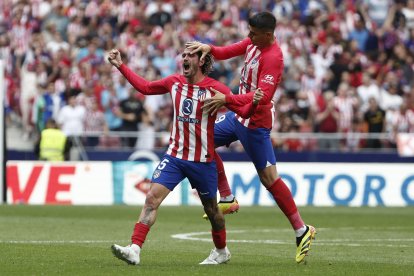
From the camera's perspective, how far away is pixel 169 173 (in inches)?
483

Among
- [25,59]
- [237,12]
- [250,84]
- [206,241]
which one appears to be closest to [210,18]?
[237,12]

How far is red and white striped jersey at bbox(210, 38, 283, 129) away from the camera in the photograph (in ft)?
41.5

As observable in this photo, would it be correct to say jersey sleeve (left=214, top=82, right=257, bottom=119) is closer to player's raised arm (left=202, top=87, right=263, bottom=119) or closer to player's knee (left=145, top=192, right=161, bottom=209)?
player's raised arm (left=202, top=87, right=263, bottom=119)

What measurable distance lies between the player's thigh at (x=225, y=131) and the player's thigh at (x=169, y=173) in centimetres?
138

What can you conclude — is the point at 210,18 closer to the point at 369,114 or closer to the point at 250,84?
the point at 369,114

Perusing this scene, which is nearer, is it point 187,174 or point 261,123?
point 187,174

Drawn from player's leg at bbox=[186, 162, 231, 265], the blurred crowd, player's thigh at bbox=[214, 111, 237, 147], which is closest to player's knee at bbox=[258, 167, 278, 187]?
player's thigh at bbox=[214, 111, 237, 147]

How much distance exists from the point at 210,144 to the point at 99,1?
20835mm

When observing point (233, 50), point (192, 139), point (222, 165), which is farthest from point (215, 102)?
point (222, 165)

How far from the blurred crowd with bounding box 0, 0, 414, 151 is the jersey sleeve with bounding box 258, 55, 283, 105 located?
603 inches

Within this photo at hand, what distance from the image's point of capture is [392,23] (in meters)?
32.1

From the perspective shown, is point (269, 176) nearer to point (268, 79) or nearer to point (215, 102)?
point (268, 79)

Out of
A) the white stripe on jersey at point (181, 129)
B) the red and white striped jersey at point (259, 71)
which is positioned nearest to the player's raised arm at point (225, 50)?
the red and white striped jersey at point (259, 71)

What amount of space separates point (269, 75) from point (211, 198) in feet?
4.88
